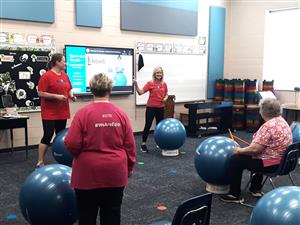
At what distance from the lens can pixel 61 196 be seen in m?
2.61

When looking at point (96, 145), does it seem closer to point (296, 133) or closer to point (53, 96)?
point (53, 96)

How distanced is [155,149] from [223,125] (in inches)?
99.2

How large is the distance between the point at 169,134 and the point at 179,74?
2915mm

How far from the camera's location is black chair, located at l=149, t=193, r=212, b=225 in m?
1.71

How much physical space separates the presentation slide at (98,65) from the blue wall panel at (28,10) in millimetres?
621

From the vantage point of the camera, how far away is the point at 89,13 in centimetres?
631

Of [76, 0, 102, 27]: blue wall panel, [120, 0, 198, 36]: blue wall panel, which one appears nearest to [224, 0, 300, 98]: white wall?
[120, 0, 198, 36]: blue wall panel

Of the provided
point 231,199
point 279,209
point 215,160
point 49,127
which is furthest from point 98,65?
point 279,209

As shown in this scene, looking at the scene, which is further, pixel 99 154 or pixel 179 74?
pixel 179 74

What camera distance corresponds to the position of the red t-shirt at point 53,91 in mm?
4234

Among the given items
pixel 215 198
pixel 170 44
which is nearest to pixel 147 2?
pixel 170 44

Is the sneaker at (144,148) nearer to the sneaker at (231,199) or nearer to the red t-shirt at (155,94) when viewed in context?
the red t-shirt at (155,94)

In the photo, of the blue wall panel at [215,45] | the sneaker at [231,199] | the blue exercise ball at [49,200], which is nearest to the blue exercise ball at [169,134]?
the sneaker at [231,199]

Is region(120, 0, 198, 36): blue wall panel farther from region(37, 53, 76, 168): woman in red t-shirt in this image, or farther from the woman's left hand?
the woman's left hand
